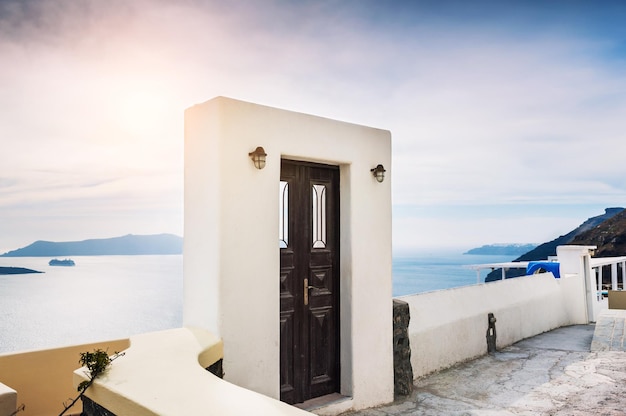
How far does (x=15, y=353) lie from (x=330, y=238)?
2585 mm

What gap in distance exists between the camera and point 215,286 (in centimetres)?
373

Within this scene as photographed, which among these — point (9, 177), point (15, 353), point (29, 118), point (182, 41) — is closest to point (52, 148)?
point (29, 118)

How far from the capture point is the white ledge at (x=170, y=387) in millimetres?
2080

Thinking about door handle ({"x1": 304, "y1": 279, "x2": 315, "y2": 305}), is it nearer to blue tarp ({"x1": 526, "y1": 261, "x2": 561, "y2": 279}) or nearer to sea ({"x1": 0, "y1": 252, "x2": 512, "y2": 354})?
sea ({"x1": 0, "y1": 252, "x2": 512, "y2": 354})

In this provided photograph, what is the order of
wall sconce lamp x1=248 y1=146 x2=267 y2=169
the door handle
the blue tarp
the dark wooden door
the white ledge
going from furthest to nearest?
the blue tarp
the door handle
the dark wooden door
wall sconce lamp x1=248 y1=146 x2=267 y2=169
the white ledge

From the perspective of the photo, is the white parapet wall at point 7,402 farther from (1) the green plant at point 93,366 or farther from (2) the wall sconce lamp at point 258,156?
(2) the wall sconce lamp at point 258,156

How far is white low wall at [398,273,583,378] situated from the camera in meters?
5.77

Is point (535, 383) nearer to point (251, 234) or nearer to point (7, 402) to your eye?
point (251, 234)

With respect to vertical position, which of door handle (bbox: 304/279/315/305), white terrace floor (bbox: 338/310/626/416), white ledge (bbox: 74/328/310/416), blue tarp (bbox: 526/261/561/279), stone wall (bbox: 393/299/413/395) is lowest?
white terrace floor (bbox: 338/310/626/416)

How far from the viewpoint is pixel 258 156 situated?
391 centimetres

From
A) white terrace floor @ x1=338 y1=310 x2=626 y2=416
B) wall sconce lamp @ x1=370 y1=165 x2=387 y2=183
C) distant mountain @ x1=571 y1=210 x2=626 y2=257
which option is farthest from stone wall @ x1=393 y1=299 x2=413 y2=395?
distant mountain @ x1=571 y1=210 x2=626 y2=257

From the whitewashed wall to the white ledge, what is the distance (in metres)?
0.52

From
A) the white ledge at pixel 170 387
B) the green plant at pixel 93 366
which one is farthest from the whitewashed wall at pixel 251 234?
the green plant at pixel 93 366

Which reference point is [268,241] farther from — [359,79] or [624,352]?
[624,352]
